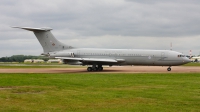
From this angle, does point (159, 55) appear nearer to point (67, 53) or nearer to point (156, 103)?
point (67, 53)

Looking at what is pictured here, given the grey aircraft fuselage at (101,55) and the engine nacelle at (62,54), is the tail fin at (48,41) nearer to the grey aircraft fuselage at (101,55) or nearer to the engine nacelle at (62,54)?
the grey aircraft fuselage at (101,55)

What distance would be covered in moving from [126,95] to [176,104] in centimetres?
298

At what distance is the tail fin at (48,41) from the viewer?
4316 cm

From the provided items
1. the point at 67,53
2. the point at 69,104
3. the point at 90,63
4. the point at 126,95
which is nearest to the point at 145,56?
the point at 90,63

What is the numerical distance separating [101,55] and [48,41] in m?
7.57

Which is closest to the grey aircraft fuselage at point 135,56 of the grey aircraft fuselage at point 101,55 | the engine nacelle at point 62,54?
the grey aircraft fuselage at point 101,55

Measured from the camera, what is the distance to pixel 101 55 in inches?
1705

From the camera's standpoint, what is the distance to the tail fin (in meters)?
43.2

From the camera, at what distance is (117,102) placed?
12438 millimetres

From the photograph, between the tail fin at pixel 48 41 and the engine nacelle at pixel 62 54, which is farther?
the tail fin at pixel 48 41

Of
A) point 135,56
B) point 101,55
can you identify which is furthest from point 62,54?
point 135,56

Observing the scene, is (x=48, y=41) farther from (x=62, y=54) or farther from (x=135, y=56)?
(x=135, y=56)

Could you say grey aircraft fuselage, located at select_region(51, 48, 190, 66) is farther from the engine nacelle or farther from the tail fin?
the tail fin

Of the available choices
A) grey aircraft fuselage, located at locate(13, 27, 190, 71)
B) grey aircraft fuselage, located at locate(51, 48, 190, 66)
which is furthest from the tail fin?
grey aircraft fuselage, located at locate(51, 48, 190, 66)
